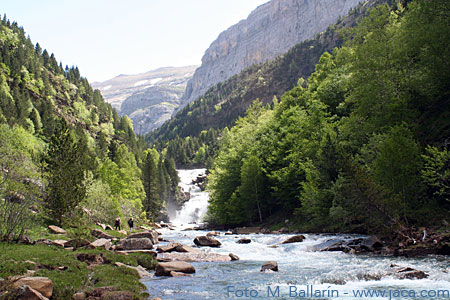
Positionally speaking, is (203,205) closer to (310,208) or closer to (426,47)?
(310,208)

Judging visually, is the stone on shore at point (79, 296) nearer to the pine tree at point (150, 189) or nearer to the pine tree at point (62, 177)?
the pine tree at point (62, 177)

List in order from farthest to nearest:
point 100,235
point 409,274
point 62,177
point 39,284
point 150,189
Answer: point 150,189 < point 62,177 < point 100,235 < point 409,274 < point 39,284

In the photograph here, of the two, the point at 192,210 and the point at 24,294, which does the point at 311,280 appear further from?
the point at 192,210

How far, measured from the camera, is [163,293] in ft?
48.9

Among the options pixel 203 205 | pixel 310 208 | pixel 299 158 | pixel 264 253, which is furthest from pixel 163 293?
pixel 203 205

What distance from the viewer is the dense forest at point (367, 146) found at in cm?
2619

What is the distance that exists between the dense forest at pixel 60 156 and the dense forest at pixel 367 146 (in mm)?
18613

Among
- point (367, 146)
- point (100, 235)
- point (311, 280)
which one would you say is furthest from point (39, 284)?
point (367, 146)

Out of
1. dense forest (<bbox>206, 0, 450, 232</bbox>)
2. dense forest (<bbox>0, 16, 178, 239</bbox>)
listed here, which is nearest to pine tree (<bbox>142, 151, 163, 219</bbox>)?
dense forest (<bbox>0, 16, 178, 239</bbox>)

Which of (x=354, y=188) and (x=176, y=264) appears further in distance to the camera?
(x=354, y=188)

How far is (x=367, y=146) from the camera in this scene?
33281 millimetres

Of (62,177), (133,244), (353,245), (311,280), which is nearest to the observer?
(311,280)

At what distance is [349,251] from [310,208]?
51.1 feet

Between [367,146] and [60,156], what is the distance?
31.0m
